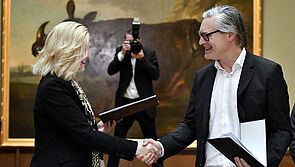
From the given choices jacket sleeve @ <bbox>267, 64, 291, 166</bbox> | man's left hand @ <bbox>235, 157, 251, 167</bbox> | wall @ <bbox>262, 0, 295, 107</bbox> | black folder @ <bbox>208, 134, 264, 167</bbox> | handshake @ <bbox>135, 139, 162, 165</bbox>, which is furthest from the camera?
wall @ <bbox>262, 0, 295, 107</bbox>

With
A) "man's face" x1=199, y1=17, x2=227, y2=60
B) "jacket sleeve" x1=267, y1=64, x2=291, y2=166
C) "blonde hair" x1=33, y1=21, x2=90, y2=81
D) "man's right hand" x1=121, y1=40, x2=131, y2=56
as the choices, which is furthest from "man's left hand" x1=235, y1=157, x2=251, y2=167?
"man's right hand" x1=121, y1=40, x2=131, y2=56

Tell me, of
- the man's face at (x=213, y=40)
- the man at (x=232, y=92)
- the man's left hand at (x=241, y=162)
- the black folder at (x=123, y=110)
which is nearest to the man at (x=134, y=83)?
the black folder at (x=123, y=110)

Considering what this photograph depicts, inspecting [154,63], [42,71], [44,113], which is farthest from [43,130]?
[154,63]

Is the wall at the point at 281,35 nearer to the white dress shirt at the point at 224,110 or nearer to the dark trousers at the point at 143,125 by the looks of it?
the dark trousers at the point at 143,125

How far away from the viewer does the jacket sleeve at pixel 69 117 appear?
2.67 m

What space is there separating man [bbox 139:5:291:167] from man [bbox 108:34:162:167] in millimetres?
2598

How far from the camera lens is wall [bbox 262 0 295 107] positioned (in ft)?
19.6

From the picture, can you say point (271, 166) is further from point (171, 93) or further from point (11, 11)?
point (11, 11)

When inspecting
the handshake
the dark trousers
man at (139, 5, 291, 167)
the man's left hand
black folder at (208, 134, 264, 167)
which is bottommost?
the dark trousers

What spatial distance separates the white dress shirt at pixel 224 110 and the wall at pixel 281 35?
139 inches

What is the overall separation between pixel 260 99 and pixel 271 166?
1.31 feet

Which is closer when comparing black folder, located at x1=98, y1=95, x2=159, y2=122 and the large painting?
black folder, located at x1=98, y1=95, x2=159, y2=122

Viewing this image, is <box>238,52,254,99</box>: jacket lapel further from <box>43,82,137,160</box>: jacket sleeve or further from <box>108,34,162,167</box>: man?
<box>108,34,162,167</box>: man

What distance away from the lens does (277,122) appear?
96.9 inches
